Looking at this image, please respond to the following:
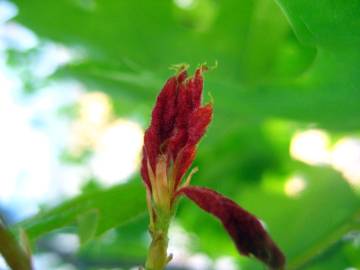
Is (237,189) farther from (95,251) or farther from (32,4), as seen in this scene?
(32,4)

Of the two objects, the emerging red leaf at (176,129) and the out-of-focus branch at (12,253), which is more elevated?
the emerging red leaf at (176,129)

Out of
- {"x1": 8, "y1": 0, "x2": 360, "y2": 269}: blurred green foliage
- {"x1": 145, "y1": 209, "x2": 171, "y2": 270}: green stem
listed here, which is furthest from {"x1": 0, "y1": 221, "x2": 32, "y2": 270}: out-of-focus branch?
{"x1": 8, "y1": 0, "x2": 360, "y2": 269}: blurred green foliage

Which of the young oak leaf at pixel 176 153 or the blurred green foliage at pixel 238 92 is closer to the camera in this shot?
the young oak leaf at pixel 176 153

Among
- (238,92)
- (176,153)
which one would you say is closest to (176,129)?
(176,153)

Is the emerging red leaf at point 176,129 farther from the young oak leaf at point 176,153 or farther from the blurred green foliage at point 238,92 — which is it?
the blurred green foliage at point 238,92

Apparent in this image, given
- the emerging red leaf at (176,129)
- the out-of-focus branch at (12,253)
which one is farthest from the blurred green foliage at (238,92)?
the out-of-focus branch at (12,253)

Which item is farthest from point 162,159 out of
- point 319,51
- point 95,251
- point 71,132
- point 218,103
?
point 71,132

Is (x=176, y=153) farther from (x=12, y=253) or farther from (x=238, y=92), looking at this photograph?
(x=238, y=92)

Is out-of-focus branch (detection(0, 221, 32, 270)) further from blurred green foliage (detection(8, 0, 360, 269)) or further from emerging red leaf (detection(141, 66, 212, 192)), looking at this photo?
blurred green foliage (detection(8, 0, 360, 269))
